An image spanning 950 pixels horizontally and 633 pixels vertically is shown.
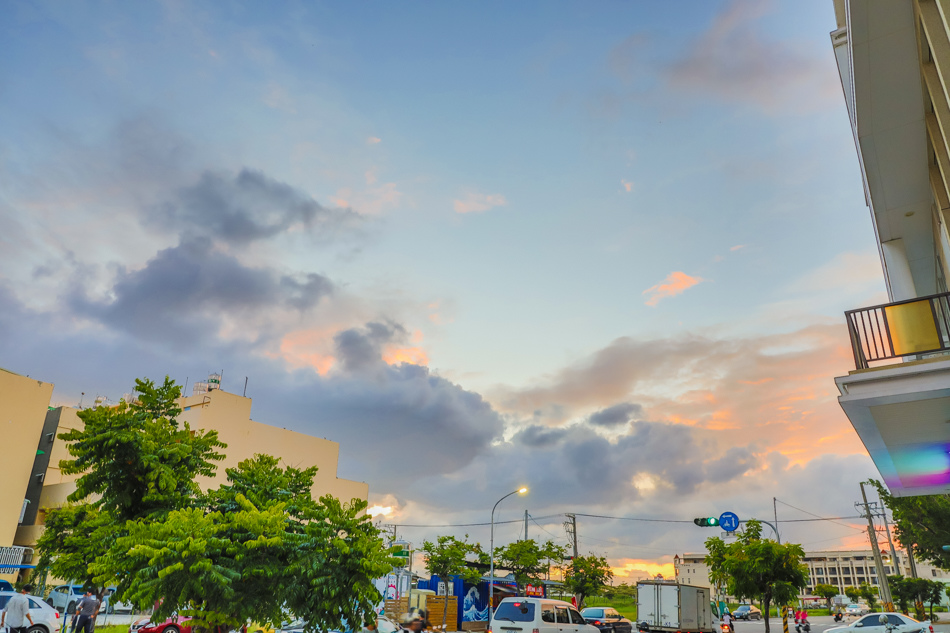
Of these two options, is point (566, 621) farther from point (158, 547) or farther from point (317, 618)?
point (158, 547)

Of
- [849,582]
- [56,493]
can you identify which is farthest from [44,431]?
[849,582]

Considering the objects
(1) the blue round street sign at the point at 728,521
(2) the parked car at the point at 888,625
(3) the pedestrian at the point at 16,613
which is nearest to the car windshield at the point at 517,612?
(1) the blue round street sign at the point at 728,521

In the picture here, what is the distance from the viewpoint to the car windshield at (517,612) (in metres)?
17.8

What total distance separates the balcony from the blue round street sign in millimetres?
12655

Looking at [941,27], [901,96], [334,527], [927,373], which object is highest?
[901,96]

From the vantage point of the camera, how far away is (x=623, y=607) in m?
90.2

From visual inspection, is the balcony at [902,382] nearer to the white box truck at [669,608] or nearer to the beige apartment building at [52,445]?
the white box truck at [669,608]

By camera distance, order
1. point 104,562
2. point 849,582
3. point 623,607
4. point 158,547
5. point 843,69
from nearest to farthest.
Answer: point 158,547 → point 104,562 → point 843,69 → point 623,607 → point 849,582

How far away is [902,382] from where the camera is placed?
27.5ft

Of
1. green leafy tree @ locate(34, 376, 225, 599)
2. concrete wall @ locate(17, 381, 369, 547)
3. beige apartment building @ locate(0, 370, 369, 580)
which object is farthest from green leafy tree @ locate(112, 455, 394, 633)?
concrete wall @ locate(17, 381, 369, 547)

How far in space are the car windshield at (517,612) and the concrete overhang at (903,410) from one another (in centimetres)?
1013

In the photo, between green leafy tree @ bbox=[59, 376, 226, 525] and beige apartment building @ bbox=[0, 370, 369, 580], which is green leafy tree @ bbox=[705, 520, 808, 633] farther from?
beige apartment building @ bbox=[0, 370, 369, 580]

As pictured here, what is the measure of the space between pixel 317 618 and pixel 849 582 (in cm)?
18959

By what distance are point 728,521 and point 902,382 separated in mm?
15802
